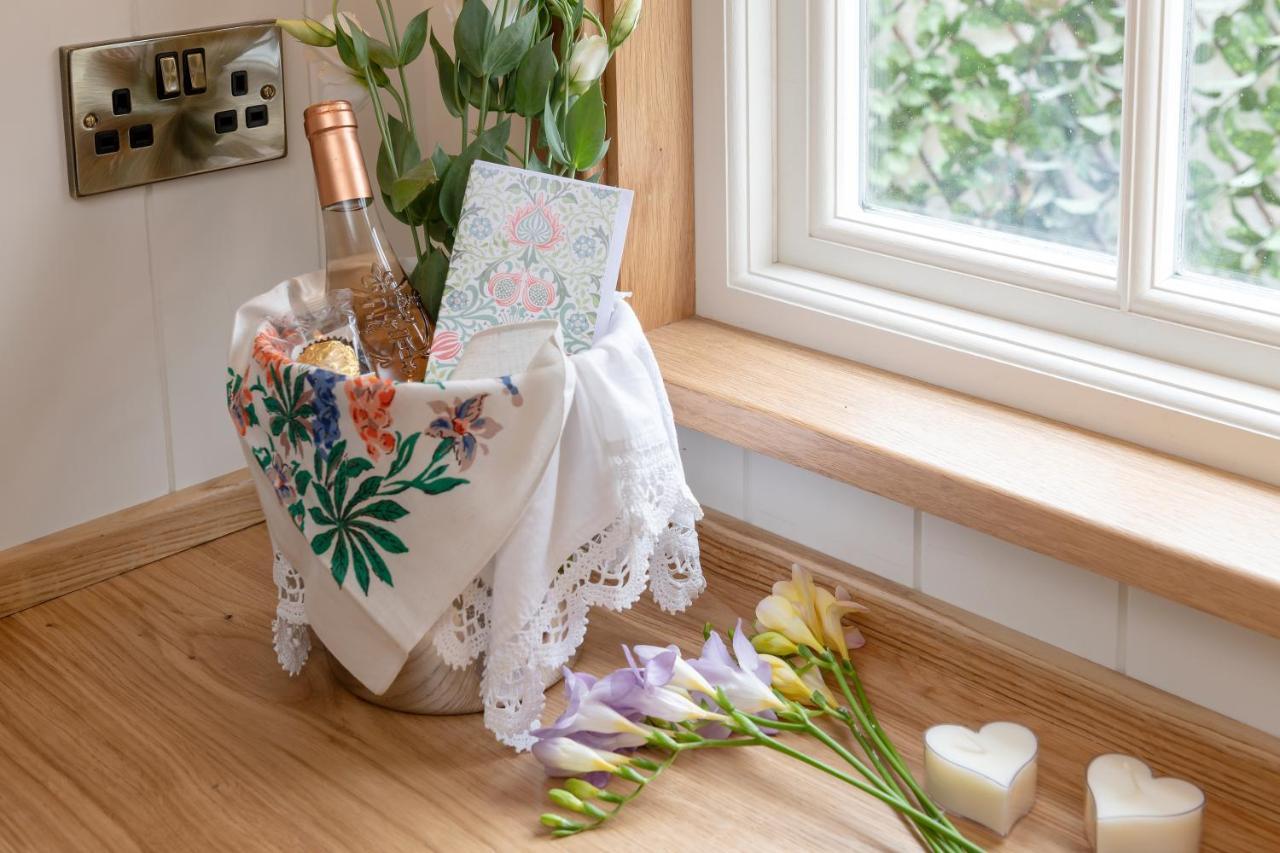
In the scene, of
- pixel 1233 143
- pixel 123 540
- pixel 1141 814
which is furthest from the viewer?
pixel 123 540

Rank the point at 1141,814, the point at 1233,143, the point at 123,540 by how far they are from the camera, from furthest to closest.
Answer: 1. the point at 123,540
2. the point at 1233,143
3. the point at 1141,814

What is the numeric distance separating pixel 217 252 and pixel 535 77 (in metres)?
0.29

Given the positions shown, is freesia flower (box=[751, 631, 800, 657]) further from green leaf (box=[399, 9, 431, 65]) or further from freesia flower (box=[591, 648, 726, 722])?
green leaf (box=[399, 9, 431, 65])

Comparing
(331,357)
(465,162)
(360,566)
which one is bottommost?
(360,566)

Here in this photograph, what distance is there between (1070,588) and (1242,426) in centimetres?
13

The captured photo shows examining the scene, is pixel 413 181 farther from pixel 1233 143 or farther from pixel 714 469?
pixel 1233 143

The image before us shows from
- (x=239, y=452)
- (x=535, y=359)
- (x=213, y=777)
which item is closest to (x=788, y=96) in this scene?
(x=535, y=359)

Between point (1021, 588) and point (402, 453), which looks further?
point (1021, 588)

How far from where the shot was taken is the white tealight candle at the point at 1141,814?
2.25 feet

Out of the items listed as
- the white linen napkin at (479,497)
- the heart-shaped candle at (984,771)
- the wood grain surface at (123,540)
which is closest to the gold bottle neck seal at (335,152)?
the white linen napkin at (479,497)

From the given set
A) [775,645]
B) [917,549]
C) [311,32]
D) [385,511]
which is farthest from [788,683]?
[311,32]

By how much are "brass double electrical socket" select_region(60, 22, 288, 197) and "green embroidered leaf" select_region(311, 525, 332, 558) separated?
313 mm

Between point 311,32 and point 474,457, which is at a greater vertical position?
point 311,32

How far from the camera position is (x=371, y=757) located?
804 millimetres
